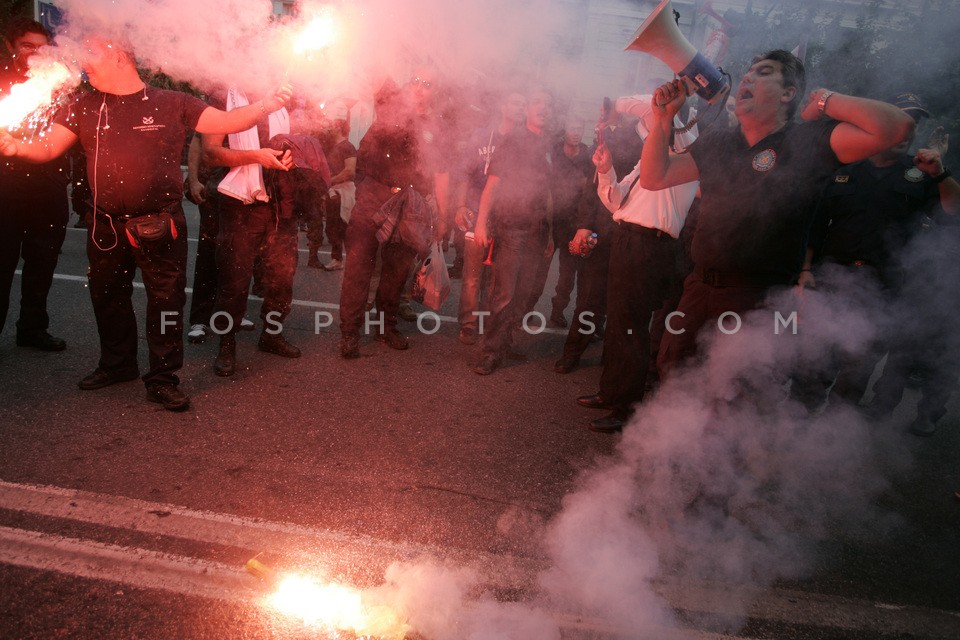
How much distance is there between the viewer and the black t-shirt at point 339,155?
6.60 meters

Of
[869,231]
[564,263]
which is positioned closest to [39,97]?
[564,263]

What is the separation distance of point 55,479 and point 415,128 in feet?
9.94

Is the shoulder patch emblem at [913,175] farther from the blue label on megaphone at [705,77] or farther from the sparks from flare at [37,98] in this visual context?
the sparks from flare at [37,98]

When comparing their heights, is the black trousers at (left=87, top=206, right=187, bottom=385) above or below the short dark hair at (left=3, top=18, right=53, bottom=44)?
below

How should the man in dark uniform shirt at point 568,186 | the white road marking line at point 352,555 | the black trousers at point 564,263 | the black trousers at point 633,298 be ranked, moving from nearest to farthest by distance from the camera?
the white road marking line at point 352,555 → the black trousers at point 633,298 → the man in dark uniform shirt at point 568,186 → the black trousers at point 564,263

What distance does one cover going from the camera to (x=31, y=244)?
402 centimetres

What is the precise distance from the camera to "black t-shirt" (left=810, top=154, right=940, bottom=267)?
372 centimetres

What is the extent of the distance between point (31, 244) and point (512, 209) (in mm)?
3185

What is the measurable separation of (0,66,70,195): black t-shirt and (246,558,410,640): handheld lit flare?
9.87 feet

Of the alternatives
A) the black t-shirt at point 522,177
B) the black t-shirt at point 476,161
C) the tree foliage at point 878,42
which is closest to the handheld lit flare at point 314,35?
the black t-shirt at point 522,177

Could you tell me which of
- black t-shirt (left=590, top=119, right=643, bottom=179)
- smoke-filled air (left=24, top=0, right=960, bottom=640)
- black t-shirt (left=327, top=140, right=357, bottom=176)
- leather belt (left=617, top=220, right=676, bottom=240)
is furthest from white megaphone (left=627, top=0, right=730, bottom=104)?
black t-shirt (left=327, top=140, right=357, bottom=176)

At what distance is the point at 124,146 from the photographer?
3.17 m

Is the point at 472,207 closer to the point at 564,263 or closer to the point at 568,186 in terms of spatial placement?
the point at 568,186

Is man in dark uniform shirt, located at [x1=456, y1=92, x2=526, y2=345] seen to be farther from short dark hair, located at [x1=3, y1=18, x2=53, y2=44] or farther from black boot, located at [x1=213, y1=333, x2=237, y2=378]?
short dark hair, located at [x1=3, y1=18, x2=53, y2=44]
